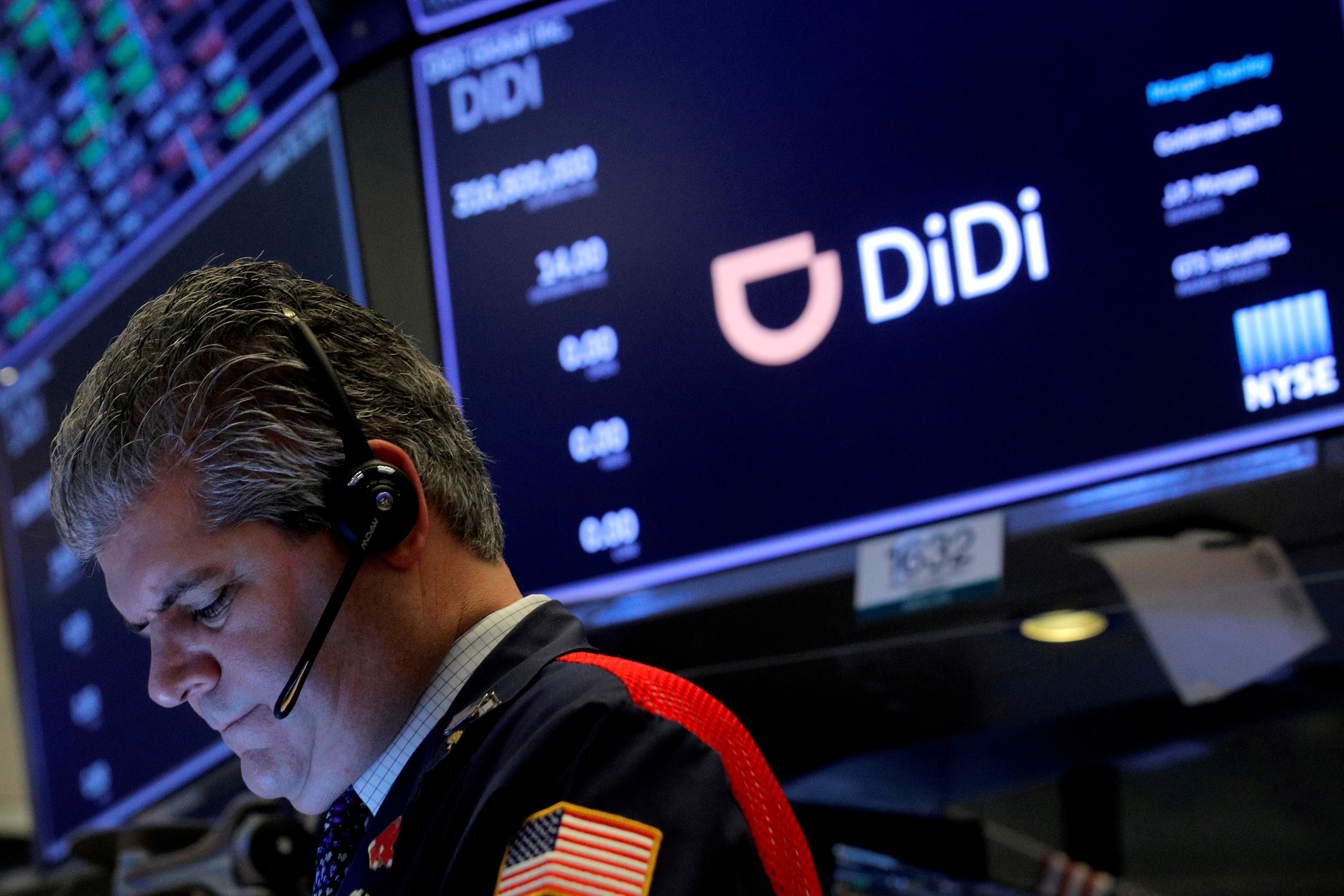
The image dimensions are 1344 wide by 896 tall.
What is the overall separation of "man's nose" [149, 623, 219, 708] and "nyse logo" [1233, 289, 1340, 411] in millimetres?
843

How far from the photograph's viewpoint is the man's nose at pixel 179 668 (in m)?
0.78

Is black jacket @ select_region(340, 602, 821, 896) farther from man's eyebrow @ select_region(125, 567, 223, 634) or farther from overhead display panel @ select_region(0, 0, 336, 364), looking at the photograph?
overhead display panel @ select_region(0, 0, 336, 364)

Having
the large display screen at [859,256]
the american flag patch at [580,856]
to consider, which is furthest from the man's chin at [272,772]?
the large display screen at [859,256]

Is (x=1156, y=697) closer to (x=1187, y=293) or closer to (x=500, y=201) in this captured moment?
(x=1187, y=293)

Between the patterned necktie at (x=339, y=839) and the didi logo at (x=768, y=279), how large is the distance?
0.64 meters

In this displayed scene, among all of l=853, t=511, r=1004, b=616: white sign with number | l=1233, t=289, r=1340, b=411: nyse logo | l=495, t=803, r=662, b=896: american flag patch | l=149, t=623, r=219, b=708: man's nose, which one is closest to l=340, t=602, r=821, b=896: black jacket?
l=495, t=803, r=662, b=896: american flag patch

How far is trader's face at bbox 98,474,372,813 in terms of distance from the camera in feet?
2.50

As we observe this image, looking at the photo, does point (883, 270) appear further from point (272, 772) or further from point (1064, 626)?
point (272, 772)

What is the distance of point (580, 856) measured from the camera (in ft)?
1.88

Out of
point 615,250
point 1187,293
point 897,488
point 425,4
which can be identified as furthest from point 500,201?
point 1187,293

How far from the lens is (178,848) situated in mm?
1629

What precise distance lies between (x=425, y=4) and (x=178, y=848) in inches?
41.7

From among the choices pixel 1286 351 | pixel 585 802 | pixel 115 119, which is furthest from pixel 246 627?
pixel 115 119

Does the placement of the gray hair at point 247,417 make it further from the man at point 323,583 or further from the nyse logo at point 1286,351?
the nyse logo at point 1286,351
